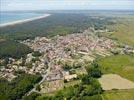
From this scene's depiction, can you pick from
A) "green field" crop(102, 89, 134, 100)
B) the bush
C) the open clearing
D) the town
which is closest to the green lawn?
the open clearing

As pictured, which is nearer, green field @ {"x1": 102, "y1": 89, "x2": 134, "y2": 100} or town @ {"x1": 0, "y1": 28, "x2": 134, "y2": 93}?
green field @ {"x1": 102, "y1": 89, "x2": 134, "y2": 100}

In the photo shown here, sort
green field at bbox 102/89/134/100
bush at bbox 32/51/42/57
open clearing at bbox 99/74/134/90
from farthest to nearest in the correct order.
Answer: bush at bbox 32/51/42/57 < open clearing at bbox 99/74/134/90 < green field at bbox 102/89/134/100

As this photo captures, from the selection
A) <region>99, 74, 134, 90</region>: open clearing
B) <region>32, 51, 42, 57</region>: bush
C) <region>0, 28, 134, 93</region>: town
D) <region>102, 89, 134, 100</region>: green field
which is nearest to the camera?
<region>102, 89, 134, 100</region>: green field

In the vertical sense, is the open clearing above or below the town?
above

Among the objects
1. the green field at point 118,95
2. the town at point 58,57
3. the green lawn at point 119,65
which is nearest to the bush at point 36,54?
the town at point 58,57

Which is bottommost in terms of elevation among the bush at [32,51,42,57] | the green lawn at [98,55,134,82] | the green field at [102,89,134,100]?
the bush at [32,51,42,57]

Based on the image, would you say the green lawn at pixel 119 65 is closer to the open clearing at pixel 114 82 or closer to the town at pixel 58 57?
the open clearing at pixel 114 82

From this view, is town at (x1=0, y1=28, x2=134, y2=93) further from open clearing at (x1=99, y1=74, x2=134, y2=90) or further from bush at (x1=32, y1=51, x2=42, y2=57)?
open clearing at (x1=99, y1=74, x2=134, y2=90)
